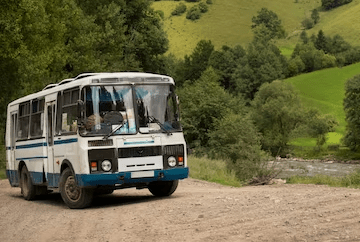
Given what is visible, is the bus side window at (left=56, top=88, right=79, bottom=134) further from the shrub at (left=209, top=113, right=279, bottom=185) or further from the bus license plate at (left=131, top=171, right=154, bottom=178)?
the shrub at (left=209, top=113, right=279, bottom=185)

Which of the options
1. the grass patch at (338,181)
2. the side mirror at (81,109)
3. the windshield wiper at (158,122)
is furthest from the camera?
the grass patch at (338,181)

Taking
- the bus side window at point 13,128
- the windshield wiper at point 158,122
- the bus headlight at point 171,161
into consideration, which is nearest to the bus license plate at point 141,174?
the bus headlight at point 171,161

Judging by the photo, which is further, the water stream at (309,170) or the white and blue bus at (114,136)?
the water stream at (309,170)

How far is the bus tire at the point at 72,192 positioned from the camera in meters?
15.5

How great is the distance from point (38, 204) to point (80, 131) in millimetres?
4074

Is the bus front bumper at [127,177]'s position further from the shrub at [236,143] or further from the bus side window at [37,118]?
the shrub at [236,143]

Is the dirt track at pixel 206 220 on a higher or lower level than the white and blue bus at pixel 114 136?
lower

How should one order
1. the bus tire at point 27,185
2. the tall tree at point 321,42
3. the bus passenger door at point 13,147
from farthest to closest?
the tall tree at point 321,42 → the bus passenger door at point 13,147 → the bus tire at point 27,185

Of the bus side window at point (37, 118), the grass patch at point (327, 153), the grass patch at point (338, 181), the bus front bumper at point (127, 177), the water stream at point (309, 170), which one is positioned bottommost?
the grass patch at point (327, 153)

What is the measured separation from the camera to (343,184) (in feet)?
68.4

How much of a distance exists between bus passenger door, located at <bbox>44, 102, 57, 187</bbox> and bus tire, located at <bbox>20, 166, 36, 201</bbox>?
189cm

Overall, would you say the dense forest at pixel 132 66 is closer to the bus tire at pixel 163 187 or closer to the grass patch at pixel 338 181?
the grass patch at pixel 338 181

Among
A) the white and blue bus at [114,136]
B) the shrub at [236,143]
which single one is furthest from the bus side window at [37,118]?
the shrub at [236,143]

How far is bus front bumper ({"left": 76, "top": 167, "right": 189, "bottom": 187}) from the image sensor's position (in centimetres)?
1489
